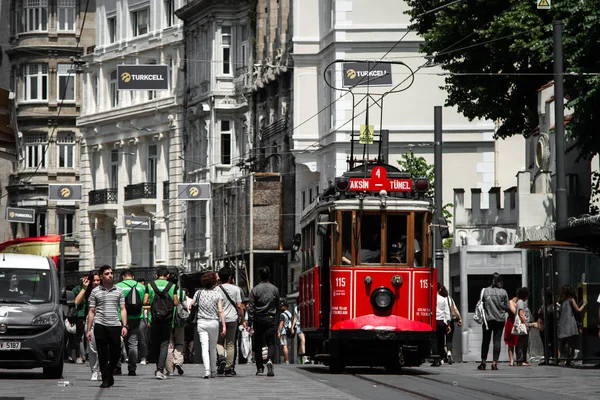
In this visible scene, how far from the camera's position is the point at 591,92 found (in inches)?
1475

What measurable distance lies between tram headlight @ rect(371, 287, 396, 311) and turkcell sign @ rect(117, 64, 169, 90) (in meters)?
25.5

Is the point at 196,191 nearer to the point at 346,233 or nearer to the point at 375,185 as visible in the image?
the point at 375,185

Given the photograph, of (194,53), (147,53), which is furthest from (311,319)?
(147,53)

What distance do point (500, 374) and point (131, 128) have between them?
179 ft

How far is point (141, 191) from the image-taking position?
7850cm

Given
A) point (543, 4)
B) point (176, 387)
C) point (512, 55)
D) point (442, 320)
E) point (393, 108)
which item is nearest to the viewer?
point (176, 387)

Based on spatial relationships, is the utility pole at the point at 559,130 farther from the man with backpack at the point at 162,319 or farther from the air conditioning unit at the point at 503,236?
the man with backpack at the point at 162,319

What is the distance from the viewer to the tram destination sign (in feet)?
88.8

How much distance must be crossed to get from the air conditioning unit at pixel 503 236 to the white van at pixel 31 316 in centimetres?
1697

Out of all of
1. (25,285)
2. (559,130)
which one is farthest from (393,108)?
(25,285)

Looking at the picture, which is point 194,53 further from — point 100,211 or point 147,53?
point 100,211

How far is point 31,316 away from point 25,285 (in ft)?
3.43

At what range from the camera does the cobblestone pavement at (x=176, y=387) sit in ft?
66.4

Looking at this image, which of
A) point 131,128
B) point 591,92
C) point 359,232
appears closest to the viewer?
point 359,232
